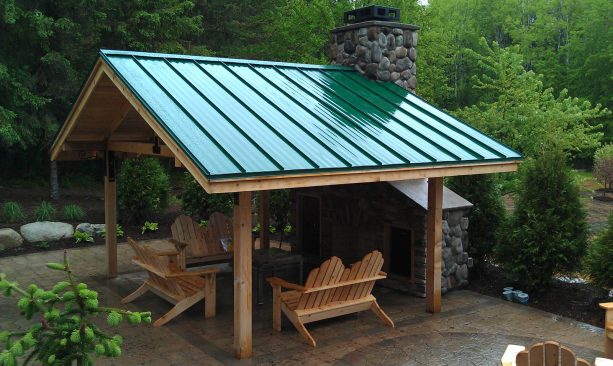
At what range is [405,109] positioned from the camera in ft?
29.2

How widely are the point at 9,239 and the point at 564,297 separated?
34.4 ft

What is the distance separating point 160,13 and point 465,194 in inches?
515

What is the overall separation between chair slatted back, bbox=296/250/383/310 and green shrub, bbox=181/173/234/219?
6.86m

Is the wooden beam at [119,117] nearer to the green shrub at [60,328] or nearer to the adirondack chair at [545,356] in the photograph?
the green shrub at [60,328]

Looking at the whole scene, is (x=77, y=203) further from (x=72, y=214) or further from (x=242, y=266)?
(x=242, y=266)

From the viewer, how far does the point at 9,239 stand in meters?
11.8

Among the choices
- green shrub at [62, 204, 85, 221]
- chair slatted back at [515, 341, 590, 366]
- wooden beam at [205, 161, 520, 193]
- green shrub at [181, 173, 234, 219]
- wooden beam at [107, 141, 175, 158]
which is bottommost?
chair slatted back at [515, 341, 590, 366]

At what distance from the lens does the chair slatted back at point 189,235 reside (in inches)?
359

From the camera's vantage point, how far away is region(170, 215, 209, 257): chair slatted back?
9.11m

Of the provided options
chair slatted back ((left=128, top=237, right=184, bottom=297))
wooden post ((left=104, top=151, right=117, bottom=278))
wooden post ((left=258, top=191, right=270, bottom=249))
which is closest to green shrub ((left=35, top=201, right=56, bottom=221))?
wooden post ((left=104, top=151, right=117, bottom=278))

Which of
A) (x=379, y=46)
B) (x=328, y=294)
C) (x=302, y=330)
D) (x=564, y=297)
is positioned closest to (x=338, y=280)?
(x=328, y=294)

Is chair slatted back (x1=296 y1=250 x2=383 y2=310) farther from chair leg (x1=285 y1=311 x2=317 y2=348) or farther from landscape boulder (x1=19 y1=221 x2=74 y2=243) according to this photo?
landscape boulder (x1=19 y1=221 x2=74 y2=243)

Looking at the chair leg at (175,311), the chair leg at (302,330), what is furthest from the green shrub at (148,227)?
the chair leg at (302,330)

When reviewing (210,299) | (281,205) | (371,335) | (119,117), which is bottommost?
(371,335)
